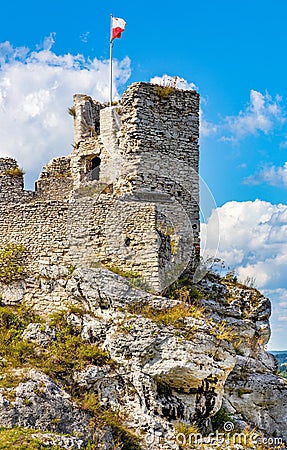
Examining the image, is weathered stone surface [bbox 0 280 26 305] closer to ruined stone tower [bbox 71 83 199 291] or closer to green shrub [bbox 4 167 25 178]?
ruined stone tower [bbox 71 83 199 291]

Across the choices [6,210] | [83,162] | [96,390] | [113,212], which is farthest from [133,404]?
[83,162]

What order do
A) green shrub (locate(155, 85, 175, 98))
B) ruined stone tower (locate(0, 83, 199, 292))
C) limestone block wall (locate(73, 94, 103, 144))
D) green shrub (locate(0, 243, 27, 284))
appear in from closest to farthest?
ruined stone tower (locate(0, 83, 199, 292)) < green shrub (locate(0, 243, 27, 284)) < green shrub (locate(155, 85, 175, 98)) < limestone block wall (locate(73, 94, 103, 144))

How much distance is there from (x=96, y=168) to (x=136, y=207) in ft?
14.8

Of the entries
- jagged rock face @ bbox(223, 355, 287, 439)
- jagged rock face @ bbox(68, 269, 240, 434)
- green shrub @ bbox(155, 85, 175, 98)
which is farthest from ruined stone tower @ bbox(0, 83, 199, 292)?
jagged rock face @ bbox(223, 355, 287, 439)

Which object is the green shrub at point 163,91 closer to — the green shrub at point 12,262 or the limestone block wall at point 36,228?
the limestone block wall at point 36,228

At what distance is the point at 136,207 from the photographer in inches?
856

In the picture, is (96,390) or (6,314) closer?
(96,390)

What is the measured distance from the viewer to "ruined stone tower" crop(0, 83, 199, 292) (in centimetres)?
2159

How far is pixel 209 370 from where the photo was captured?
1925cm

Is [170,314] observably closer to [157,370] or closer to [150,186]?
[157,370]

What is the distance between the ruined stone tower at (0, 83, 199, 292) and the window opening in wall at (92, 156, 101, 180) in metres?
0.92

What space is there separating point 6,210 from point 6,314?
391 centimetres

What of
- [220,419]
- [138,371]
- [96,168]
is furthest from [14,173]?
[220,419]

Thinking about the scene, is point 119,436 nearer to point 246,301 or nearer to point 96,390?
point 96,390
